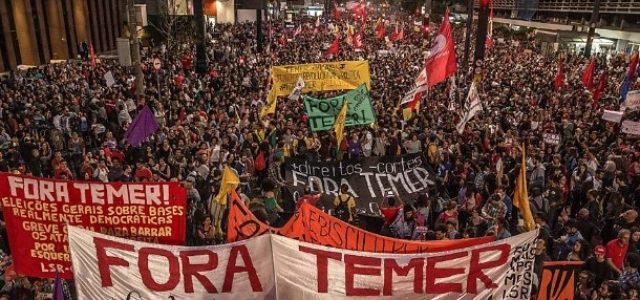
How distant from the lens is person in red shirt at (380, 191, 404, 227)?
7.95m

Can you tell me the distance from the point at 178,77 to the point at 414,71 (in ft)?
33.2

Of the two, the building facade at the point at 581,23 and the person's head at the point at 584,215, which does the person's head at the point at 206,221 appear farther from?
the building facade at the point at 581,23

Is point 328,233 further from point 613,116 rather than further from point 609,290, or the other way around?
point 613,116

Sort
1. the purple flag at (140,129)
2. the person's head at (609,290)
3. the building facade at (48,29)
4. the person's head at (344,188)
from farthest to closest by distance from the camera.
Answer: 1. the building facade at (48,29)
2. the purple flag at (140,129)
3. the person's head at (344,188)
4. the person's head at (609,290)

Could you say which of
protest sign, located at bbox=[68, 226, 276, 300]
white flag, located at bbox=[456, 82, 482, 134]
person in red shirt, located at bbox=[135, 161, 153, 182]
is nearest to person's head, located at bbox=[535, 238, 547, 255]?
protest sign, located at bbox=[68, 226, 276, 300]

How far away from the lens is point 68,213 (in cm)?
508

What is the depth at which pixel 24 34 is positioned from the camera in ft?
88.2

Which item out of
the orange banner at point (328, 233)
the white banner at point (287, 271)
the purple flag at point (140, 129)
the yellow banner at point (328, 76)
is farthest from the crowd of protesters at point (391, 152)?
the white banner at point (287, 271)

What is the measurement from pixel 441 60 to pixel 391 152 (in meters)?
3.73

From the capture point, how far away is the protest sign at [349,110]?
12.4 m

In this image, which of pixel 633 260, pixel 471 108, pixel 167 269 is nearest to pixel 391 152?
pixel 471 108

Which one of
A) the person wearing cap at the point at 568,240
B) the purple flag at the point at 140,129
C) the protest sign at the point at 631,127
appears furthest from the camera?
the protest sign at the point at 631,127

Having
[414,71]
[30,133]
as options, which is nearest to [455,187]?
[30,133]

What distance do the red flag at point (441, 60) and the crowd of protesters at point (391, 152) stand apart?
1.13 m
